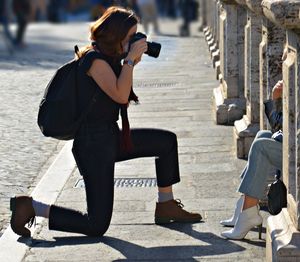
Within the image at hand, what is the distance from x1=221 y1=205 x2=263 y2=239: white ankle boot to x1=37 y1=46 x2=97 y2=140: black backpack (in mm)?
1087

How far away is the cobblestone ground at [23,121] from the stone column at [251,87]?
1.64 metres

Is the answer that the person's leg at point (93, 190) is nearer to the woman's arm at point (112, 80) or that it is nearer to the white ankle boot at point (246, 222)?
the woman's arm at point (112, 80)

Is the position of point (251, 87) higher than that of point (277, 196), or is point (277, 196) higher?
point (277, 196)

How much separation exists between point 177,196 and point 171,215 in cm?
95

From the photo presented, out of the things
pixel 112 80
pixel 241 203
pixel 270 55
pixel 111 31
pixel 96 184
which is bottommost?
pixel 241 203

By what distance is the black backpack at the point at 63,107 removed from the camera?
759 cm

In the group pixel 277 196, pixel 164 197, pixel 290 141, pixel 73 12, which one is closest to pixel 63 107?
pixel 164 197

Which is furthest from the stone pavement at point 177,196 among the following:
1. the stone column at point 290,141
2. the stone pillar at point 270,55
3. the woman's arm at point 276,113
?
the stone pillar at point 270,55

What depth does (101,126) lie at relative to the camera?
7.69 m

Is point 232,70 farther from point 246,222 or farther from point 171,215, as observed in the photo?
point 246,222

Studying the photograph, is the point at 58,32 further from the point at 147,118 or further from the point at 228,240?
the point at 228,240

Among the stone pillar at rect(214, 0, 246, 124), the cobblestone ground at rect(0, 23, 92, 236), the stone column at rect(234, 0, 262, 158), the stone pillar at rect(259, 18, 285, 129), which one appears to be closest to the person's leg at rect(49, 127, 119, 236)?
the cobblestone ground at rect(0, 23, 92, 236)

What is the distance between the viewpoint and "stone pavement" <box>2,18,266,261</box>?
23.8ft

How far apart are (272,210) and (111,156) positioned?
4.06ft
